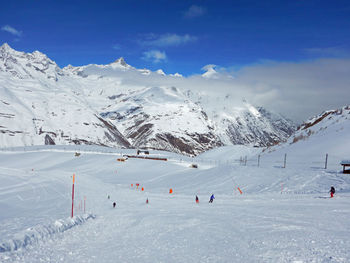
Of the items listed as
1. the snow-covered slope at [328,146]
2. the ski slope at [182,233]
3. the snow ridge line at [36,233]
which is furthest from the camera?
the snow-covered slope at [328,146]

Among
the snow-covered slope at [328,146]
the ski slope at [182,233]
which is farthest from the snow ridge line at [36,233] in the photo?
the snow-covered slope at [328,146]

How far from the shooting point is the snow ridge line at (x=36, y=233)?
13695mm

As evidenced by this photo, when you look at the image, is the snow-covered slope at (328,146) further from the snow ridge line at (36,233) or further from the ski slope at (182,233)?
the snow ridge line at (36,233)

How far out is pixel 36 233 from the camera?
1583 cm

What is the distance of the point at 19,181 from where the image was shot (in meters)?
55.3

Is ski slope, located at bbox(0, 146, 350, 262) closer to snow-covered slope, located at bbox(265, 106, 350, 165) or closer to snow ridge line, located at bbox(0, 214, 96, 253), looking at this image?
snow ridge line, located at bbox(0, 214, 96, 253)

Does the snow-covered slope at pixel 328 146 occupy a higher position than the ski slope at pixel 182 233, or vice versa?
the snow-covered slope at pixel 328 146

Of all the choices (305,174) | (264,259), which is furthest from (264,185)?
(264,259)

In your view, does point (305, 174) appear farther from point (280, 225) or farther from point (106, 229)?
point (106, 229)

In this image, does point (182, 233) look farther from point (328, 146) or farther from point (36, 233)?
point (328, 146)

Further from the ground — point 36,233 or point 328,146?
point 328,146

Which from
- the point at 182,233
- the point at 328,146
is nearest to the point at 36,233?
the point at 182,233

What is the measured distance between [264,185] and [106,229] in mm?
30388

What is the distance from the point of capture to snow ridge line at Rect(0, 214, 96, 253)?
539 inches
